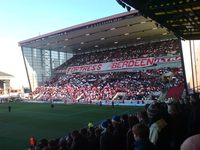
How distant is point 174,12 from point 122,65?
4151cm

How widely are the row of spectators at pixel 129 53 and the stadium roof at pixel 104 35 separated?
1.32 meters

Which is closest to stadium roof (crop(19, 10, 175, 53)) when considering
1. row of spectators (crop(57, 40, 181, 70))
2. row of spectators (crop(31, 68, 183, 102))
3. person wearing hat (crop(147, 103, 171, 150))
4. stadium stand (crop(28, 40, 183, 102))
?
row of spectators (crop(57, 40, 181, 70))

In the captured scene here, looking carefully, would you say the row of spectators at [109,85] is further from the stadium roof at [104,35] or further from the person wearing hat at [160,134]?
the person wearing hat at [160,134]

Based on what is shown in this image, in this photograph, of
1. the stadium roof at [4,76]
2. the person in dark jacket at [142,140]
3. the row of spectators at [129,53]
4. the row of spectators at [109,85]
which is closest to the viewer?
the person in dark jacket at [142,140]

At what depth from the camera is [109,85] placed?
52281mm

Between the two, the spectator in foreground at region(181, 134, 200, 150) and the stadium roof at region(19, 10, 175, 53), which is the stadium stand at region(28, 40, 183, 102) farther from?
the spectator in foreground at region(181, 134, 200, 150)

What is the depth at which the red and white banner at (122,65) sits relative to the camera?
1956 inches

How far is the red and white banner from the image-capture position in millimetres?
49675

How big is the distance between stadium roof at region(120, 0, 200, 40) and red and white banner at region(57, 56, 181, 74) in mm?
32380

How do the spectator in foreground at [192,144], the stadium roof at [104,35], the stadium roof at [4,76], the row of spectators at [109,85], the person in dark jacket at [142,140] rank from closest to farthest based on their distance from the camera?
the spectator in foreground at [192,144] < the person in dark jacket at [142,140] < the stadium roof at [104,35] < the row of spectators at [109,85] < the stadium roof at [4,76]

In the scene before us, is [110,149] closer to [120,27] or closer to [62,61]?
[120,27]

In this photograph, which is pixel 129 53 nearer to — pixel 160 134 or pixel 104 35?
pixel 104 35

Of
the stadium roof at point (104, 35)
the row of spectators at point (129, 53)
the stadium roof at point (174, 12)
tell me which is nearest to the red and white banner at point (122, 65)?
the row of spectators at point (129, 53)

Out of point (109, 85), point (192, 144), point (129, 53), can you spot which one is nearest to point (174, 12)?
point (192, 144)
